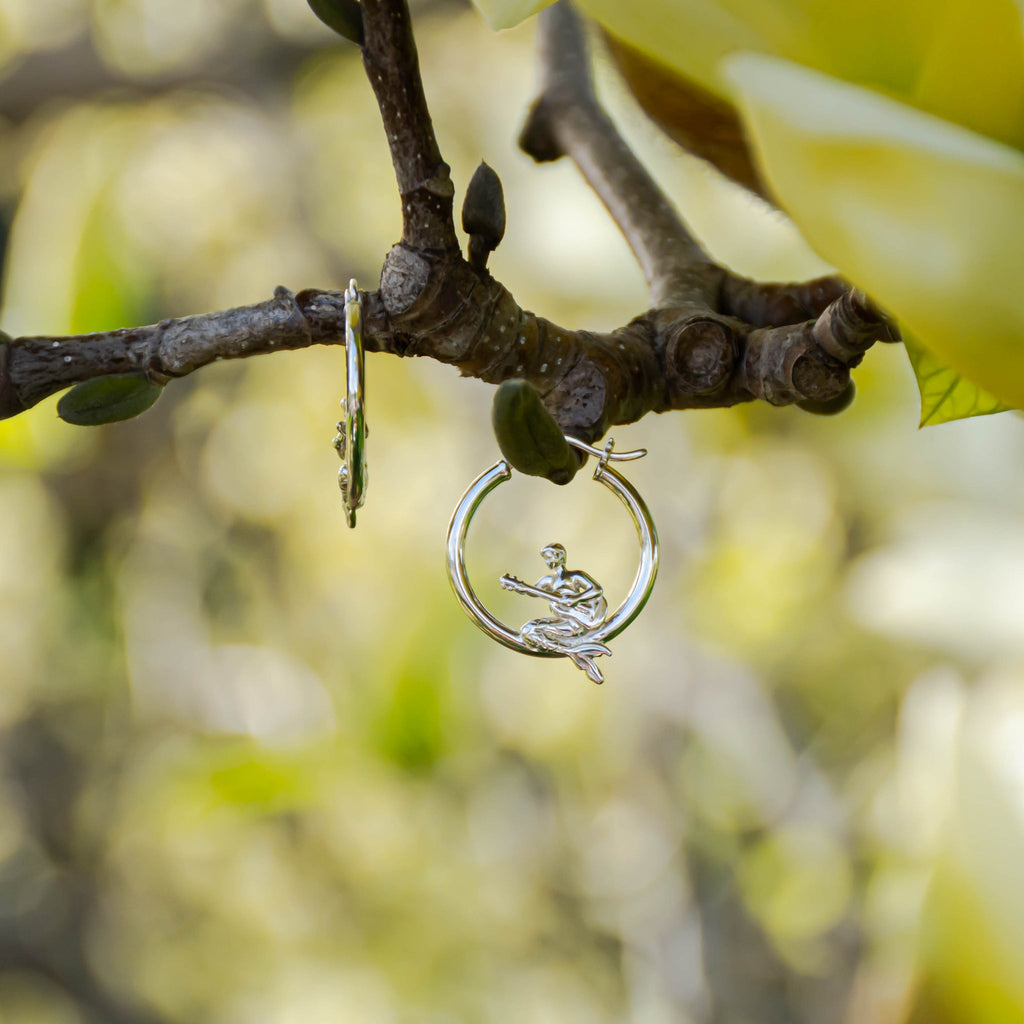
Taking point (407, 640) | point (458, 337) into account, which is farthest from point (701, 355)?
point (407, 640)

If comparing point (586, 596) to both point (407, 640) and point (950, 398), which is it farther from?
point (407, 640)

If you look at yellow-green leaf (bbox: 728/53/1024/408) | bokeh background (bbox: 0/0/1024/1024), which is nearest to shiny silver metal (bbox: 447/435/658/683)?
yellow-green leaf (bbox: 728/53/1024/408)

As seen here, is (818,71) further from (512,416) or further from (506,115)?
(506,115)

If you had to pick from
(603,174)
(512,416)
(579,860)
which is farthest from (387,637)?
(512,416)

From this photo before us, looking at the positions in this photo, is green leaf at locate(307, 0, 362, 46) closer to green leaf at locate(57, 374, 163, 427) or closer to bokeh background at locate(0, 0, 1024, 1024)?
green leaf at locate(57, 374, 163, 427)

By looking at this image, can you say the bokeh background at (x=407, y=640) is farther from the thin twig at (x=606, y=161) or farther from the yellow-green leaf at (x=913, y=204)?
the yellow-green leaf at (x=913, y=204)

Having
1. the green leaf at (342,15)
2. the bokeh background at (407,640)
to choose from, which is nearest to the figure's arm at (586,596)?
the green leaf at (342,15)
